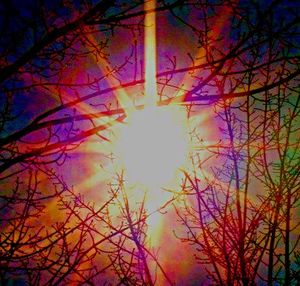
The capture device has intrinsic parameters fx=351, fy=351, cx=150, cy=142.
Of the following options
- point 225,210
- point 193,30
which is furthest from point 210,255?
point 193,30

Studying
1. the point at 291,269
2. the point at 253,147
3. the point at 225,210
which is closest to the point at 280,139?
the point at 253,147

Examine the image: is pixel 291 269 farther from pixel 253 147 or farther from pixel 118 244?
pixel 118 244

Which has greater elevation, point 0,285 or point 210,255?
point 210,255

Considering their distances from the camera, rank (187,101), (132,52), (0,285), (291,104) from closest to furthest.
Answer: (187,101) → (132,52) → (0,285) → (291,104)

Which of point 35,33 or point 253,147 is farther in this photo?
point 253,147

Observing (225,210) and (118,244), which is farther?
(225,210)

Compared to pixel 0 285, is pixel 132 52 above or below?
above

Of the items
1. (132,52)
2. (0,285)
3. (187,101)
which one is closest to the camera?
(187,101)

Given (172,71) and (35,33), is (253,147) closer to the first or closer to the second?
(172,71)

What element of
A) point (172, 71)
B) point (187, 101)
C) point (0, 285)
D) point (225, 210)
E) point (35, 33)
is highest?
point (225, 210)
